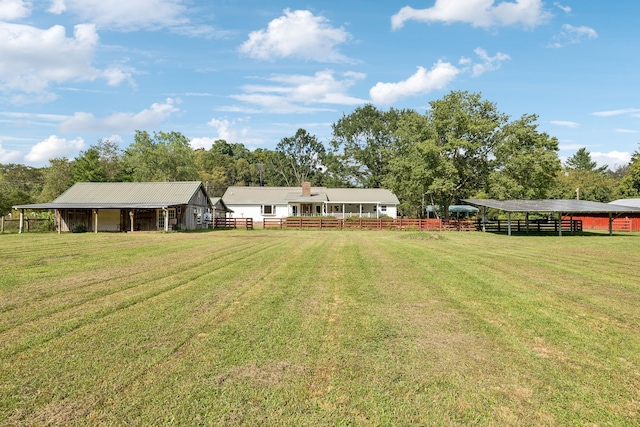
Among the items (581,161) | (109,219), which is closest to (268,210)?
(109,219)

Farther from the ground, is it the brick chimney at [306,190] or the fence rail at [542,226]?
the brick chimney at [306,190]

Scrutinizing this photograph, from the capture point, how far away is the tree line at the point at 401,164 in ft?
115

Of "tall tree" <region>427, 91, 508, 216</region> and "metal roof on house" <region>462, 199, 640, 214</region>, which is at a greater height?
"tall tree" <region>427, 91, 508, 216</region>

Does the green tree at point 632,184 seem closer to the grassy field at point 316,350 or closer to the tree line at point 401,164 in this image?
the tree line at point 401,164

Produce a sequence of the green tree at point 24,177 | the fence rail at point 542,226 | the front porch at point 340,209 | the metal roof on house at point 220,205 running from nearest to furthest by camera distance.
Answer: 1. the fence rail at point 542,226
2. the metal roof on house at point 220,205
3. the front porch at point 340,209
4. the green tree at point 24,177

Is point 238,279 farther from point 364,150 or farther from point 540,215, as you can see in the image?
point 364,150

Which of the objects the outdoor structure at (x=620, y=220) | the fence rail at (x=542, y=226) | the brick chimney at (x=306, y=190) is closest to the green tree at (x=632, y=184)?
the outdoor structure at (x=620, y=220)

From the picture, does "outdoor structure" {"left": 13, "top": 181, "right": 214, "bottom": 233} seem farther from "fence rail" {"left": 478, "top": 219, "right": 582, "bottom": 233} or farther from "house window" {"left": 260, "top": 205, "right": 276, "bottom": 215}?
"fence rail" {"left": 478, "top": 219, "right": 582, "bottom": 233}

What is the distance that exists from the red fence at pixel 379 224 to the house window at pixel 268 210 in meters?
10.3

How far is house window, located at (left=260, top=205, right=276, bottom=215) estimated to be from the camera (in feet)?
152

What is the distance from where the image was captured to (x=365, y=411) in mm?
3225

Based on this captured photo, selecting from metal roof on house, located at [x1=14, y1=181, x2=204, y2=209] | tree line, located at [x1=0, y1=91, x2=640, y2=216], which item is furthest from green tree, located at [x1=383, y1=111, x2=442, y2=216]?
metal roof on house, located at [x1=14, y1=181, x2=204, y2=209]

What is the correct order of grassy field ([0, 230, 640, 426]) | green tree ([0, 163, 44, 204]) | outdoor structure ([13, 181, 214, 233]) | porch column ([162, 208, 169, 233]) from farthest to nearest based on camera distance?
green tree ([0, 163, 44, 204])
outdoor structure ([13, 181, 214, 233])
porch column ([162, 208, 169, 233])
grassy field ([0, 230, 640, 426])

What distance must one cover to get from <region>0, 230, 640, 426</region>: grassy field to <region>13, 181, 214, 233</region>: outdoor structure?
904 inches
